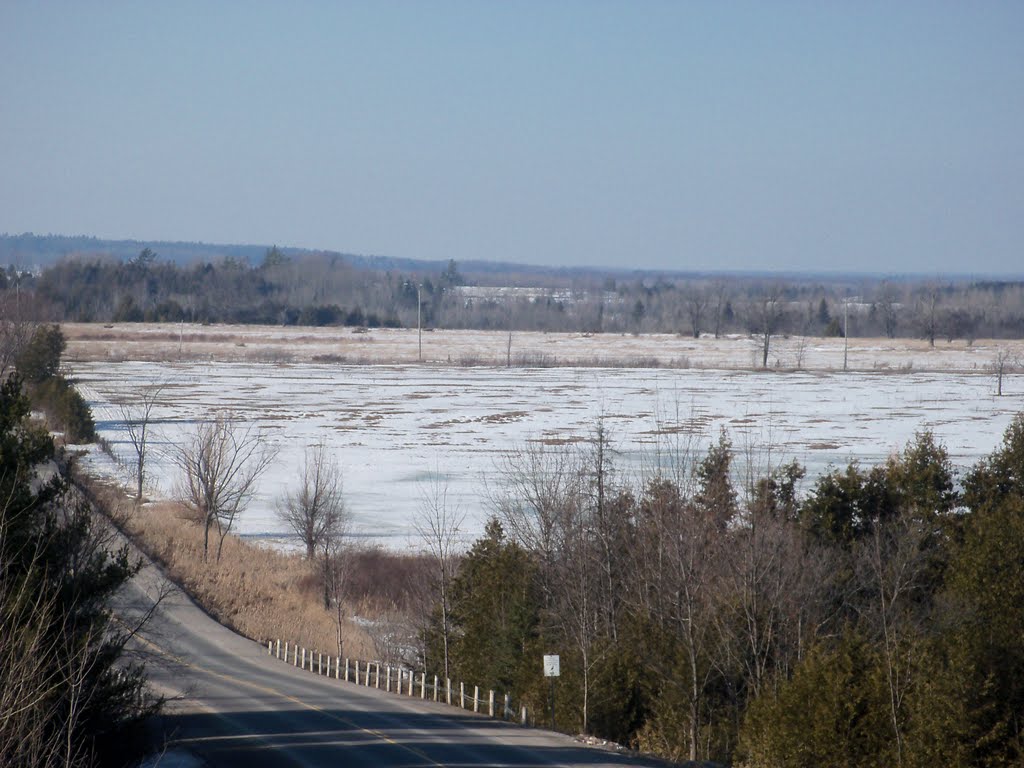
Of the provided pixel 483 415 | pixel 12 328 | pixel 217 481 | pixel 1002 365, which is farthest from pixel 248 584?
pixel 1002 365

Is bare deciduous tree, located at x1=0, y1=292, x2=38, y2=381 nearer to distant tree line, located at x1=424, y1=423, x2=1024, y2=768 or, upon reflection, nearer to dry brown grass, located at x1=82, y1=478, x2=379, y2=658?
dry brown grass, located at x1=82, y1=478, x2=379, y2=658

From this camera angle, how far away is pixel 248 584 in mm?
34156

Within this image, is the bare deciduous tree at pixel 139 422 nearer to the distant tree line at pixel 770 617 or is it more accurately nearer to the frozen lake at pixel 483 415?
the frozen lake at pixel 483 415

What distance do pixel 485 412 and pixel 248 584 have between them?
1191 inches

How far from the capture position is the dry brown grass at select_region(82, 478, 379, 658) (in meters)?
31.8

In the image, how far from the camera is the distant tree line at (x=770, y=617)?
1681cm

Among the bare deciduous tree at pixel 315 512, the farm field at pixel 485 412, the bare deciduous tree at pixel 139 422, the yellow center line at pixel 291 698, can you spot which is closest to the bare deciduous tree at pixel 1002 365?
the farm field at pixel 485 412

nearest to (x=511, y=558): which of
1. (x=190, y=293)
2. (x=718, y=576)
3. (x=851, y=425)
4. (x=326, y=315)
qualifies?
(x=718, y=576)

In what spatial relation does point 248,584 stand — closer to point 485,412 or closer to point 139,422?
point 139,422

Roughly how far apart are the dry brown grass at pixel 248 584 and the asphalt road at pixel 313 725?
3.53 meters

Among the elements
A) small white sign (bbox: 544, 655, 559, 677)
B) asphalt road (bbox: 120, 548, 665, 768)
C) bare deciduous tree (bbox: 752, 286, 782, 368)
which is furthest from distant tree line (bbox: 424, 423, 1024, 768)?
bare deciduous tree (bbox: 752, 286, 782, 368)

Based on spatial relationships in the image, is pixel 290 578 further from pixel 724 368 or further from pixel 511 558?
pixel 724 368

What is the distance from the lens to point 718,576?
2488 centimetres

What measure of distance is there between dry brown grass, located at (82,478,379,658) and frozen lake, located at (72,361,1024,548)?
8.25 feet
